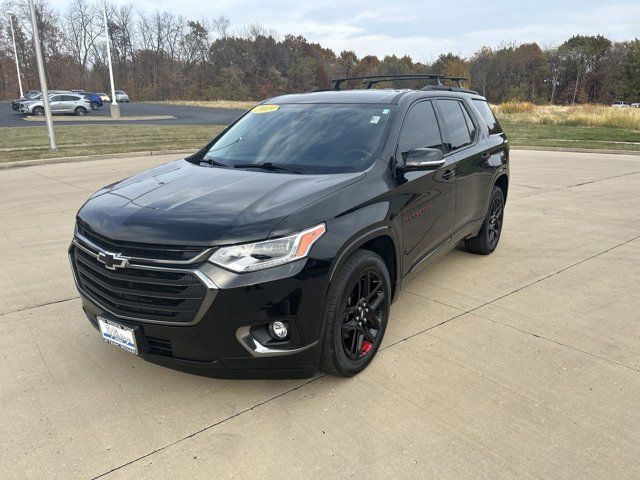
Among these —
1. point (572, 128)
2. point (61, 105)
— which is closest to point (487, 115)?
point (572, 128)

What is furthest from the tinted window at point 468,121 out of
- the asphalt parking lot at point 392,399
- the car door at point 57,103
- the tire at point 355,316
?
the car door at point 57,103

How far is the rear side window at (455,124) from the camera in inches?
178

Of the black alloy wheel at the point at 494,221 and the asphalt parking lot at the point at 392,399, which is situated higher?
the black alloy wheel at the point at 494,221

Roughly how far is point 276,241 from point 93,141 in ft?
57.0

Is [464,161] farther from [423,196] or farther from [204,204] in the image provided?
[204,204]

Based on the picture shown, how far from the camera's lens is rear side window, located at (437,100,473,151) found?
178 inches

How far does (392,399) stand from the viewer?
9.73ft

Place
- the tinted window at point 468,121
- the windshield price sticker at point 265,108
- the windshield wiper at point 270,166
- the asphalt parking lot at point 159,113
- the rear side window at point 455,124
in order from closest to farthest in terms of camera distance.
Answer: the windshield wiper at point 270,166
the windshield price sticker at point 265,108
the rear side window at point 455,124
the tinted window at point 468,121
the asphalt parking lot at point 159,113

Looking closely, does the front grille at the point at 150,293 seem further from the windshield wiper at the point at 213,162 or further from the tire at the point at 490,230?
the tire at the point at 490,230

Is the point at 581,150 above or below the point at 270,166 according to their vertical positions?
below

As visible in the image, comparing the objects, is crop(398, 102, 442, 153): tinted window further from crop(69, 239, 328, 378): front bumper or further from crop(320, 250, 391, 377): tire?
crop(69, 239, 328, 378): front bumper

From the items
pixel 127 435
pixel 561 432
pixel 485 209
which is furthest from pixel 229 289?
pixel 485 209

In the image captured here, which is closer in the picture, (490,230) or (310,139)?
(310,139)

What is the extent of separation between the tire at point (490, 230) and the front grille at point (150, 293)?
3715 mm
